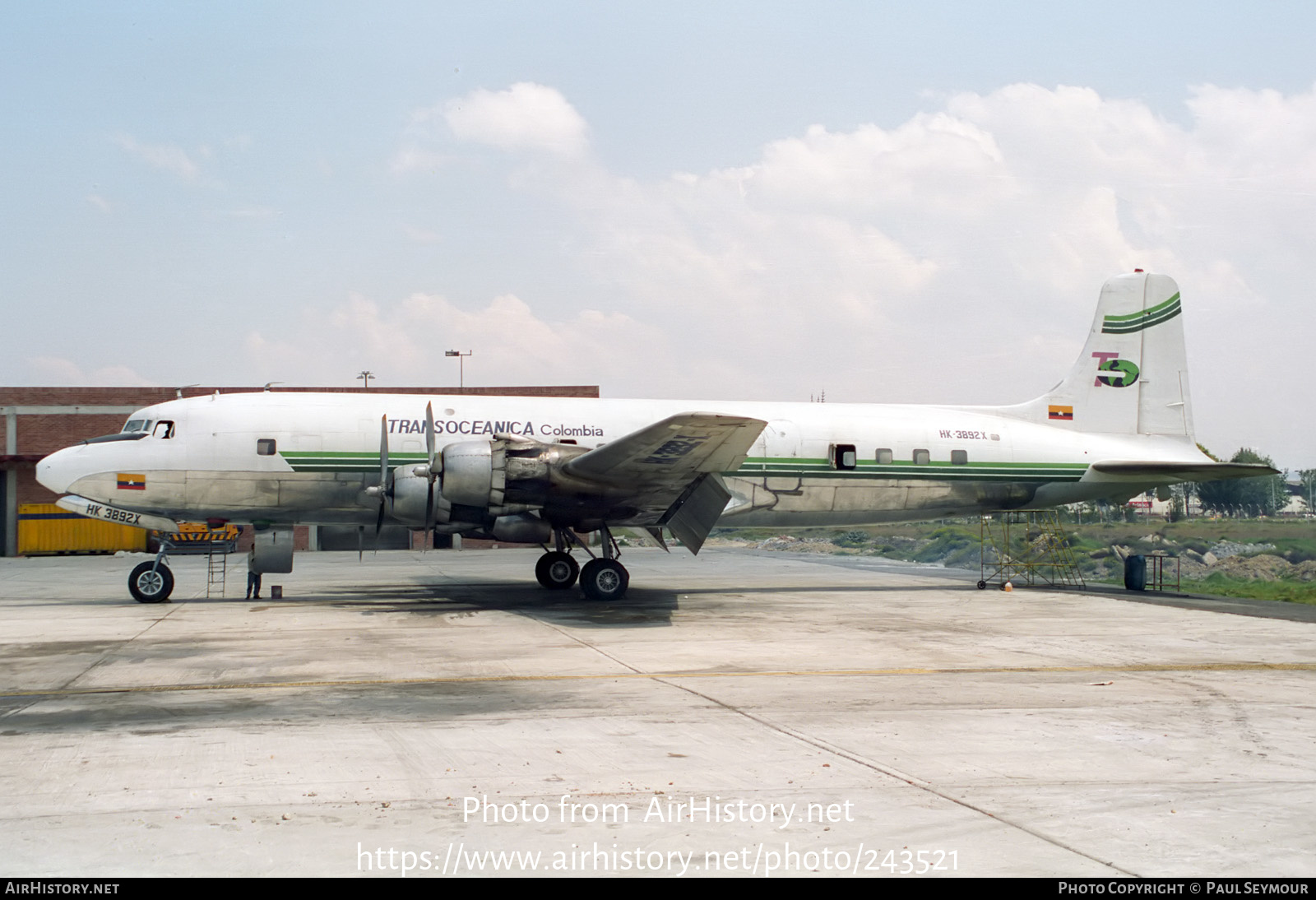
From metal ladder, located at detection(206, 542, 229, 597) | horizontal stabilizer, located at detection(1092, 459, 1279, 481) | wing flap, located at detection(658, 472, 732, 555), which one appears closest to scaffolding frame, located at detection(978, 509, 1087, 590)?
horizontal stabilizer, located at detection(1092, 459, 1279, 481)

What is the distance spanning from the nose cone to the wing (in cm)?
910

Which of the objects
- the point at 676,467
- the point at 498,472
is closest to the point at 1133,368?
the point at 676,467

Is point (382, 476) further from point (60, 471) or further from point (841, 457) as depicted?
point (841, 457)

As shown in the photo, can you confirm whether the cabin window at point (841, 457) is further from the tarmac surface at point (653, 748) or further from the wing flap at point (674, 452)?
the tarmac surface at point (653, 748)

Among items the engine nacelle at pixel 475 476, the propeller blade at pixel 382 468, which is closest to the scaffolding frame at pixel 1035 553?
the engine nacelle at pixel 475 476

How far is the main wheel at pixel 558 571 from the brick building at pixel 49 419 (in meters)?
17.6

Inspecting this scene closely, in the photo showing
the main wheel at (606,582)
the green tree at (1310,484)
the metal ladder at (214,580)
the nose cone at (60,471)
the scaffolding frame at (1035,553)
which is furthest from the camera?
the green tree at (1310,484)

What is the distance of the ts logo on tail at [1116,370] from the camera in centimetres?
2302

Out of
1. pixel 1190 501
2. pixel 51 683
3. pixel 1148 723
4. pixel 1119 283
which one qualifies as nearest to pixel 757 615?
pixel 1148 723

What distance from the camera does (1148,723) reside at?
27.0 ft

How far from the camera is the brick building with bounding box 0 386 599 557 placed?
3638cm

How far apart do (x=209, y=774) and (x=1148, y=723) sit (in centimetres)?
721

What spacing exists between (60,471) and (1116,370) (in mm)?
22177

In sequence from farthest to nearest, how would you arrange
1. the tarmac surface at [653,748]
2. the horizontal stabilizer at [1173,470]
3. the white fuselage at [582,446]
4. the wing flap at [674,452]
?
1. the horizontal stabilizer at [1173,470]
2. the white fuselage at [582,446]
3. the wing flap at [674,452]
4. the tarmac surface at [653,748]
